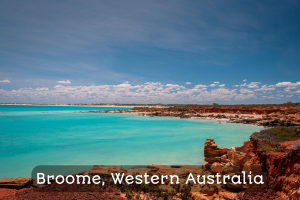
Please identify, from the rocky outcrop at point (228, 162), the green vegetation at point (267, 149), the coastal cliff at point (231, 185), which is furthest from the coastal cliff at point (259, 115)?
the coastal cliff at point (231, 185)

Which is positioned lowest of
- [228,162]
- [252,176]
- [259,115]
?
[259,115]

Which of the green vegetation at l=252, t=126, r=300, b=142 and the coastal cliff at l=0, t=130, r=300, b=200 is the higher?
the green vegetation at l=252, t=126, r=300, b=142

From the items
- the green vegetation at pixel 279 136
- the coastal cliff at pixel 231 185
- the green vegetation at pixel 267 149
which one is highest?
the green vegetation at pixel 267 149

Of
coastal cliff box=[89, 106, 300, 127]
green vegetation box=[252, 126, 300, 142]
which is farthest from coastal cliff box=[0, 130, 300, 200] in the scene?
coastal cliff box=[89, 106, 300, 127]

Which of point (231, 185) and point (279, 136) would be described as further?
point (279, 136)

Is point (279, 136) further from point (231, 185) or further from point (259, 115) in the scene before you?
point (259, 115)

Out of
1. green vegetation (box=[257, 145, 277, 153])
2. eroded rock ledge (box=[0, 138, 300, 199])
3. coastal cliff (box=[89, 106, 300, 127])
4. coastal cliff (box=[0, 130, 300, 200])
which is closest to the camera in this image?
eroded rock ledge (box=[0, 138, 300, 199])

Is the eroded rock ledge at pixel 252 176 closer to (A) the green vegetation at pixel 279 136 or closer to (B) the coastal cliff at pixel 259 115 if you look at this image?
(A) the green vegetation at pixel 279 136

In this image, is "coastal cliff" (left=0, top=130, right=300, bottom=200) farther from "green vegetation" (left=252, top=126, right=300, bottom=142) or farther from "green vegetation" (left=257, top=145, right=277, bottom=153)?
"green vegetation" (left=252, top=126, right=300, bottom=142)

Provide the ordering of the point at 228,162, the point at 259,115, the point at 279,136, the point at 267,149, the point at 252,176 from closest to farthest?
the point at 252,176 → the point at 267,149 → the point at 228,162 → the point at 279,136 → the point at 259,115

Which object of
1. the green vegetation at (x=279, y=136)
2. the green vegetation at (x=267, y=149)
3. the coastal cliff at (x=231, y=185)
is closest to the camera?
the coastal cliff at (x=231, y=185)

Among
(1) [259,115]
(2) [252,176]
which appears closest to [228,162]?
(2) [252,176]

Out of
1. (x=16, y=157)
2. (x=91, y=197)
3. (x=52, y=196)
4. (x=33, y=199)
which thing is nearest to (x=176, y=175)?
(x=91, y=197)

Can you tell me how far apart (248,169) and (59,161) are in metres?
12.4
